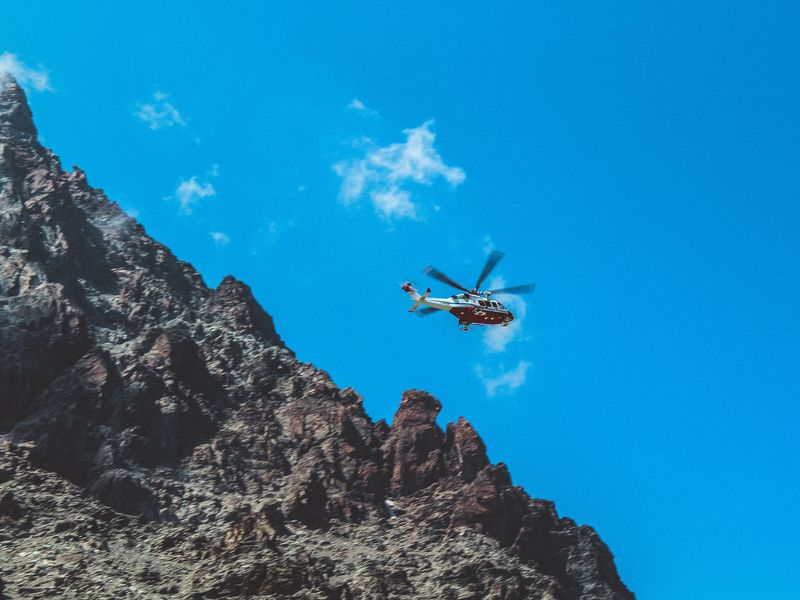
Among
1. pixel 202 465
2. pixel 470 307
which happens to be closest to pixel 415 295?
pixel 470 307

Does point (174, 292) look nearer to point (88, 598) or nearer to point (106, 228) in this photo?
point (106, 228)

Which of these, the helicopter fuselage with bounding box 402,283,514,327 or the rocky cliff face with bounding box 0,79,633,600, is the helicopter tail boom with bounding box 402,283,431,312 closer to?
the helicopter fuselage with bounding box 402,283,514,327

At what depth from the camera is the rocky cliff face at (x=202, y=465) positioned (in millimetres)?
102000

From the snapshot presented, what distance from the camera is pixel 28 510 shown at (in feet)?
351

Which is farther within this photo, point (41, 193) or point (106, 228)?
point (106, 228)

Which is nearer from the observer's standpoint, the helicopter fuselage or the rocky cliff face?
the helicopter fuselage

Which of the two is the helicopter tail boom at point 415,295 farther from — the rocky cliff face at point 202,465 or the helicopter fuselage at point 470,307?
the rocky cliff face at point 202,465

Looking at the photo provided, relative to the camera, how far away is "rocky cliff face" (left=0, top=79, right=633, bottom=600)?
102 m

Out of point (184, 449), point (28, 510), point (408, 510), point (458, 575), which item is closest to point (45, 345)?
point (184, 449)

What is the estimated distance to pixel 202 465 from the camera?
135875 millimetres

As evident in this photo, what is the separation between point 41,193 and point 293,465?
68013 millimetres

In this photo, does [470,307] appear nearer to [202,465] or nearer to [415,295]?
[415,295]

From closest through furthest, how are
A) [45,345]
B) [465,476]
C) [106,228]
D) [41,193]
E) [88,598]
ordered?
[88,598] → [45,345] → [465,476] → [41,193] → [106,228]

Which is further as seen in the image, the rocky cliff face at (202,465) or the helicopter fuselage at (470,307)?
the rocky cliff face at (202,465)
